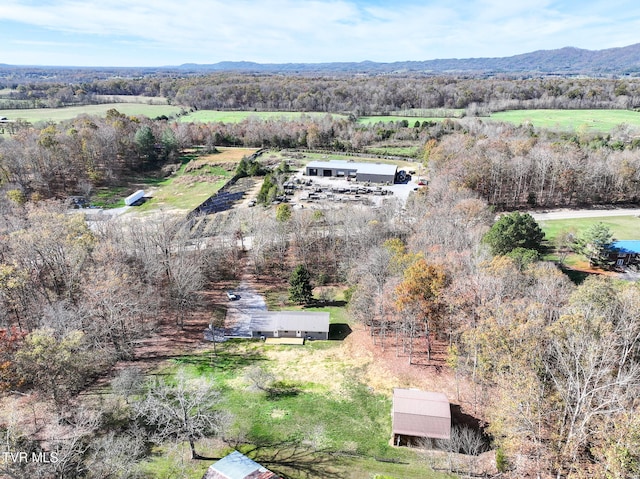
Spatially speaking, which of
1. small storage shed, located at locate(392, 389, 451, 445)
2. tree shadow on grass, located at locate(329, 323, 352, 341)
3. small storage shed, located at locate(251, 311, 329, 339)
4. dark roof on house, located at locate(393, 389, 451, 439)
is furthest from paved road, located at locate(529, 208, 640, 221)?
small storage shed, located at locate(392, 389, 451, 445)

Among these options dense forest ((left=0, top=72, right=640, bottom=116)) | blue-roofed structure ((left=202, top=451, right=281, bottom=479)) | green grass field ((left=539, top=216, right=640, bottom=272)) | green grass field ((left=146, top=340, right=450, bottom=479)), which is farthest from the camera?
dense forest ((left=0, top=72, right=640, bottom=116))

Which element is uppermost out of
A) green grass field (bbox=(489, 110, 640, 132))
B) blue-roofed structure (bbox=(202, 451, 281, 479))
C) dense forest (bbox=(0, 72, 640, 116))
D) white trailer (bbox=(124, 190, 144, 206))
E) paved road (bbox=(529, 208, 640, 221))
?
dense forest (bbox=(0, 72, 640, 116))

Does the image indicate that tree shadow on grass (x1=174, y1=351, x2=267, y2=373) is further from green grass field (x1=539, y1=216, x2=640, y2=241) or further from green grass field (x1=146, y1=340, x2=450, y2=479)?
green grass field (x1=539, y1=216, x2=640, y2=241)

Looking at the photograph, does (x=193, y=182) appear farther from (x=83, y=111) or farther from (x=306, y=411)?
(x=83, y=111)

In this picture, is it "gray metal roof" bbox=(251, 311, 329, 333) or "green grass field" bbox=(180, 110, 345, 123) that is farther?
"green grass field" bbox=(180, 110, 345, 123)

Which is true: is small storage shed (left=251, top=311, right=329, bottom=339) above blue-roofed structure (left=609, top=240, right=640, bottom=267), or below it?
below

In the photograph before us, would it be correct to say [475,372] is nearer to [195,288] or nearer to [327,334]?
[327,334]

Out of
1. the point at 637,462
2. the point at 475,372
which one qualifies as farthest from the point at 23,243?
the point at 637,462
